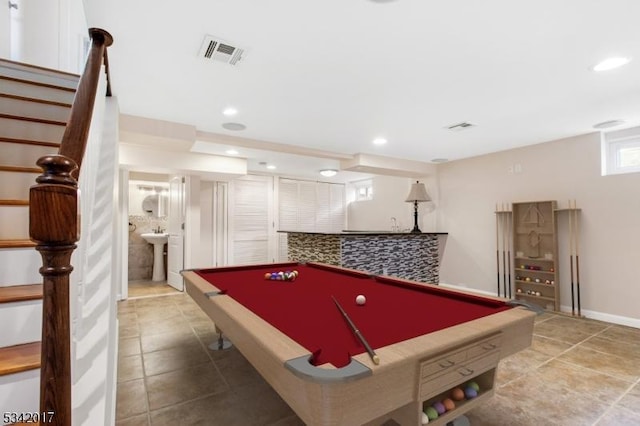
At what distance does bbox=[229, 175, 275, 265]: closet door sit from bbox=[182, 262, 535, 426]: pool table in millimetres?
3913

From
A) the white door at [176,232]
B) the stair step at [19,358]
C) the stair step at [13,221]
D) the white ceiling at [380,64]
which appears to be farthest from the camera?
the white door at [176,232]

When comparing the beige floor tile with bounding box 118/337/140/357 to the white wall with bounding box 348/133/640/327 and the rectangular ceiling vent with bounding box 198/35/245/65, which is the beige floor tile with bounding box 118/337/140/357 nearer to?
the rectangular ceiling vent with bounding box 198/35/245/65

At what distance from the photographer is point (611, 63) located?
224 centimetres

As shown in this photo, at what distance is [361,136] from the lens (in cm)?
403

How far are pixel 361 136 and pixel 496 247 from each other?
274cm

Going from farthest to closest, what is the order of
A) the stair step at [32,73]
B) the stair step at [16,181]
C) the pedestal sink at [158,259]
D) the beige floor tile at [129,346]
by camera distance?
the pedestal sink at [158,259]
the beige floor tile at [129,346]
the stair step at [32,73]
the stair step at [16,181]

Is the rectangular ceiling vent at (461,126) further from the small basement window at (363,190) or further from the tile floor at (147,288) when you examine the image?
the tile floor at (147,288)

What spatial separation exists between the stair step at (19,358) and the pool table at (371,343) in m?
0.67

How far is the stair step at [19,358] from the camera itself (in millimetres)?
904

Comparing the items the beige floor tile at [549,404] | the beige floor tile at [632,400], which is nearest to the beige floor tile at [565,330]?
the beige floor tile at [632,400]

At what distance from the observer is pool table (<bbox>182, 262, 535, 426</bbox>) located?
0.93m

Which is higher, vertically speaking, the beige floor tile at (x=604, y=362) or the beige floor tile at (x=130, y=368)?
the beige floor tile at (x=130, y=368)

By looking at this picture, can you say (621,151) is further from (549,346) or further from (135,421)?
(135,421)

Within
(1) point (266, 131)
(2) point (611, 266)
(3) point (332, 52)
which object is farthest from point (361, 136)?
(2) point (611, 266)
